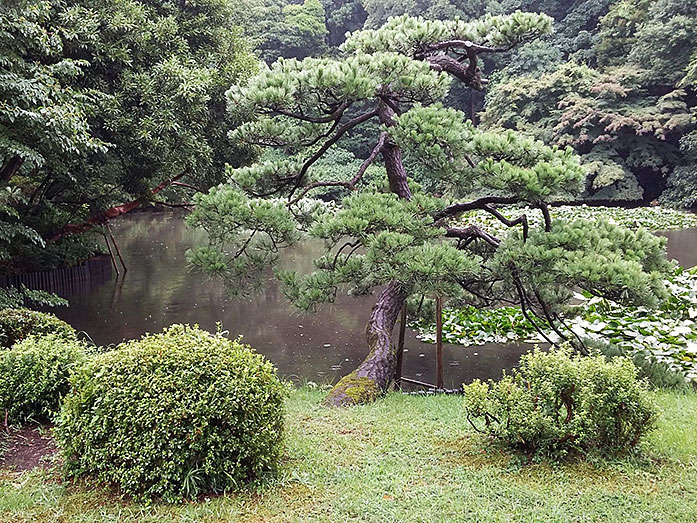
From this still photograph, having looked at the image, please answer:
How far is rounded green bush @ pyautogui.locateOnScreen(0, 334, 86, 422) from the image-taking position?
11.7 feet

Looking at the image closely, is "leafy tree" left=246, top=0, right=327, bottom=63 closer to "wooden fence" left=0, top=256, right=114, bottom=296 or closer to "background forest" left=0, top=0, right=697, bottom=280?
"background forest" left=0, top=0, right=697, bottom=280

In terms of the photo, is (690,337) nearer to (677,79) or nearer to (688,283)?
(688,283)

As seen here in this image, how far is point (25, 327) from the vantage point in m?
4.52

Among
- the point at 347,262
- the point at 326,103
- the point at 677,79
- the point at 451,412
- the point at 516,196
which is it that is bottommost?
the point at 451,412

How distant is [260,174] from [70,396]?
3.24 metres

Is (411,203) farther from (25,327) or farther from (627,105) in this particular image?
(627,105)

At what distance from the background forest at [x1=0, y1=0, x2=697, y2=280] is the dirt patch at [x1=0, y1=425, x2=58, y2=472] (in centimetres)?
291

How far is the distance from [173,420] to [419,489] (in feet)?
3.80

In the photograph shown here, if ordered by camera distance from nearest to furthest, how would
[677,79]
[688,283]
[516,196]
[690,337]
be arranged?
[516,196] → [690,337] → [688,283] → [677,79]

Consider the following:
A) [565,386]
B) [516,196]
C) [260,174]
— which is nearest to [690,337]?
[516,196]

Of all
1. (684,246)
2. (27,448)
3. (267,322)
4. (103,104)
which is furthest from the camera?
(684,246)

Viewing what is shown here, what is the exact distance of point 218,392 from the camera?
8.58 ft

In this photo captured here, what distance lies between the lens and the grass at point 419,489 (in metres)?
2.38

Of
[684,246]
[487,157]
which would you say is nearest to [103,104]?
[487,157]
